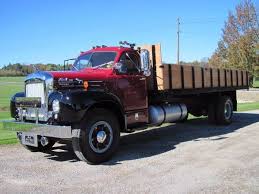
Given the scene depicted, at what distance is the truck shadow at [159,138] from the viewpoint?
9156 mm

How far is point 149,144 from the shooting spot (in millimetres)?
10523

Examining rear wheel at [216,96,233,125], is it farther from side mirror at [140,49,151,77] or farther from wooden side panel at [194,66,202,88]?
side mirror at [140,49,151,77]

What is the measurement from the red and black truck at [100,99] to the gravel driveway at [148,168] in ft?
1.47

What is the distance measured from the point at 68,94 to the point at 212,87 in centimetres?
711

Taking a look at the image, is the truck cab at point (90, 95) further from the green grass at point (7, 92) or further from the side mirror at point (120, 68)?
the green grass at point (7, 92)

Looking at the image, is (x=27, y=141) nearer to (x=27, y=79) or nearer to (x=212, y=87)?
(x=27, y=79)

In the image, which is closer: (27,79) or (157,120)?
(27,79)

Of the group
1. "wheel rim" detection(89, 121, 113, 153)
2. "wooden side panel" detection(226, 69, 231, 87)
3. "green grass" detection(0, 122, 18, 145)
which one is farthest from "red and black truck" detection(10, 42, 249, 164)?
"wooden side panel" detection(226, 69, 231, 87)

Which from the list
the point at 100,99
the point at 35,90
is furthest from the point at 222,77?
the point at 35,90

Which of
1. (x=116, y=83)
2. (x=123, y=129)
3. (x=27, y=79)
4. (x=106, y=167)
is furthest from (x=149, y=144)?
(x=27, y=79)

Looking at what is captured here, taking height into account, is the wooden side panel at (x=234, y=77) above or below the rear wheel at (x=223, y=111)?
above

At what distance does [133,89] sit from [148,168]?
2.62 m

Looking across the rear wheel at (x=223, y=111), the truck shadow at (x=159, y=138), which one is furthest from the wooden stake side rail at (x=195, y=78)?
A: the truck shadow at (x=159, y=138)

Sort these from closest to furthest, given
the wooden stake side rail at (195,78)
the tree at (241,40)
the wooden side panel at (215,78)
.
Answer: the wooden stake side rail at (195,78) → the wooden side panel at (215,78) → the tree at (241,40)
